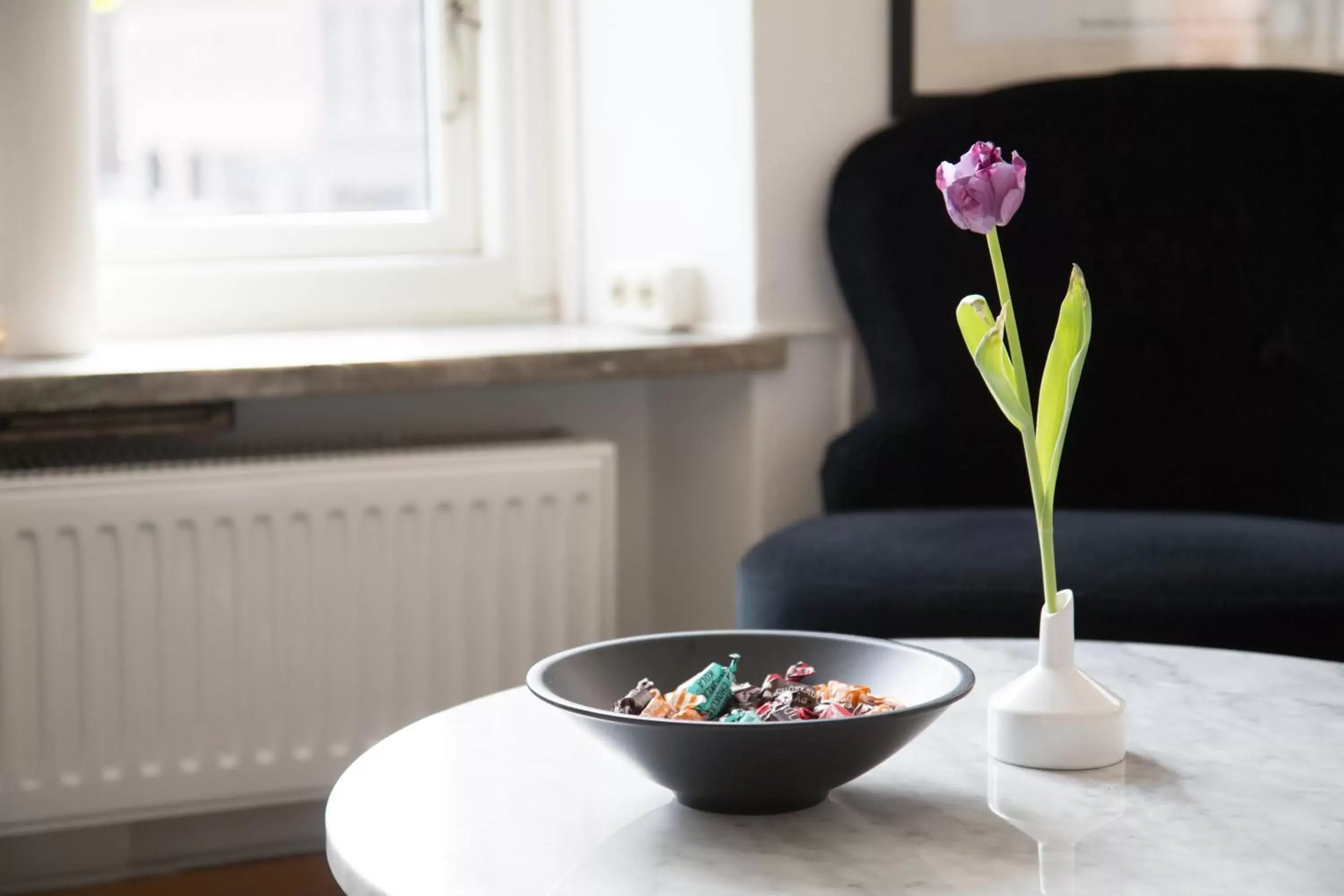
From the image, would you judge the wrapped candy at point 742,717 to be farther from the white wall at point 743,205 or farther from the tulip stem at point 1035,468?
the white wall at point 743,205

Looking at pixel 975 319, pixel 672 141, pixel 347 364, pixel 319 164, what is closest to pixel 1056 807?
pixel 975 319

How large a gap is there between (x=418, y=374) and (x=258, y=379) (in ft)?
0.67

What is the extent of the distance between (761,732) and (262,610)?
133 centimetres

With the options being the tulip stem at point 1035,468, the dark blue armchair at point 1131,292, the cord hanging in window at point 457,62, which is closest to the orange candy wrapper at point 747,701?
the tulip stem at point 1035,468

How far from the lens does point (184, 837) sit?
7.48ft

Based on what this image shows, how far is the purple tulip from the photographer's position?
98 centimetres

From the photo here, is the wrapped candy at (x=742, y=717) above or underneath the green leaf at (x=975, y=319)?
underneath

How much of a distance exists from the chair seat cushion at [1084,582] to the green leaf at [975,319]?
711 mm

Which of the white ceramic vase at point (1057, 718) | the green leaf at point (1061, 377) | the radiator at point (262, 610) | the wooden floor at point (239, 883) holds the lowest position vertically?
the wooden floor at point (239, 883)

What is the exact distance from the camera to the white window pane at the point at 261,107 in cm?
247

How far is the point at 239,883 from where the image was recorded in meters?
2.22

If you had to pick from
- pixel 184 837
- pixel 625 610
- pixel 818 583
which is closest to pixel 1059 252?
pixel 818 583

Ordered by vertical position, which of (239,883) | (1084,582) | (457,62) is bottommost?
(239,883)

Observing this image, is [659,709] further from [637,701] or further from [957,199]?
[957,199]
